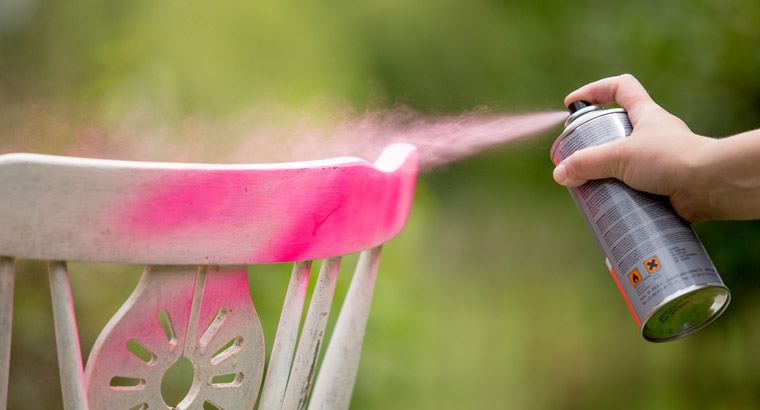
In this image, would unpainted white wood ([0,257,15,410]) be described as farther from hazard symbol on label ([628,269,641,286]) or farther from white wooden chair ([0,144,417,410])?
hazard symbol on label ([628,269,641,286])

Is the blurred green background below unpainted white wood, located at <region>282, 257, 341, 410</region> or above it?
above

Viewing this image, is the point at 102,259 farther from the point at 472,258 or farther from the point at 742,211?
the point at 472,258

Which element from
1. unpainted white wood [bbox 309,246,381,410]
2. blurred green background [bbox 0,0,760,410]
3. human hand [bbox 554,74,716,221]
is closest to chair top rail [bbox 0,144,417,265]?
unpainted white wood [bbox 309,246,381,410]

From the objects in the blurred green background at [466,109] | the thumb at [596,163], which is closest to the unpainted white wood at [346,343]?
the thumb at [596,163]

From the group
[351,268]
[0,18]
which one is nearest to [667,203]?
[351,268]

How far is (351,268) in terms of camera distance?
1.56m

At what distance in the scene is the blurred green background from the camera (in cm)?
147

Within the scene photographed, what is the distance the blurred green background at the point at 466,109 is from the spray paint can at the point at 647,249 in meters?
0.95

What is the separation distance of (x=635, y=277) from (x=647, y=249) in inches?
1.3

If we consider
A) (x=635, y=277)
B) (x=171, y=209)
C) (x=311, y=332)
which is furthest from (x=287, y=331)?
(x=635, y=277)

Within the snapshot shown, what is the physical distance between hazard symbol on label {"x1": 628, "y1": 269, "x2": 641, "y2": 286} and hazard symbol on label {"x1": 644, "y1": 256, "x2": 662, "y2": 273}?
0.04 feet

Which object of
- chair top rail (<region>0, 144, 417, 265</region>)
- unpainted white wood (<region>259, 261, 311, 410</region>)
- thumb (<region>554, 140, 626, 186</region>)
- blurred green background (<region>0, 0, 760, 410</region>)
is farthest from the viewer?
blurred green background (<region>0, 0, 760, 410</region>)

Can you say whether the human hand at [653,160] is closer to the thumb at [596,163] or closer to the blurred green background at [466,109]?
the thumb at [596,163]

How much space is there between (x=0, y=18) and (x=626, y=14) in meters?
1.60
